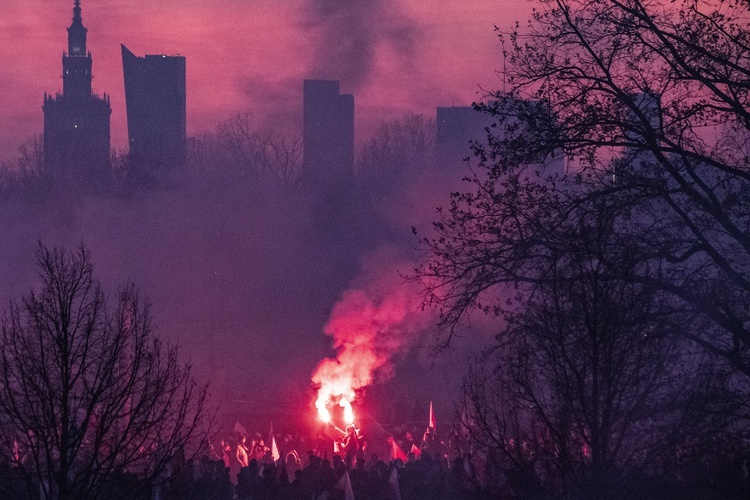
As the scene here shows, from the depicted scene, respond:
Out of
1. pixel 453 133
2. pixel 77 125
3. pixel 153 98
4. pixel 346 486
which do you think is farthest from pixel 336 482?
pixel 77 125

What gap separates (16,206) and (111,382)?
131ft

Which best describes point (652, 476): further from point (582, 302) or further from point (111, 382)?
point (111, 382)

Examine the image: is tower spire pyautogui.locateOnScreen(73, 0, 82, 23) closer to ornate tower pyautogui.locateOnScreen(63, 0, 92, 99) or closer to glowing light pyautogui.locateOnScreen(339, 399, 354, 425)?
ornate tower pyautogui.locateOnScreen(63, 0, 92, 99)

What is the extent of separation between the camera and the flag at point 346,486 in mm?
14398

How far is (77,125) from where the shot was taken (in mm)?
113250

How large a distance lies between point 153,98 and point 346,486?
250 feet

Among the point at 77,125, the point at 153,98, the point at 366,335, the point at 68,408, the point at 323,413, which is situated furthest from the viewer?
the point at 77,125

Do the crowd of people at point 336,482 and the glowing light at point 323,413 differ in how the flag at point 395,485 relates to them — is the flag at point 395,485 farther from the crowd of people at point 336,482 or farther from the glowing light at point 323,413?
the glowing light at point 323,413

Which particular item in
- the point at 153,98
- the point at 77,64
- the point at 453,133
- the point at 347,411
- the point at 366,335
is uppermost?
the point at 77,64

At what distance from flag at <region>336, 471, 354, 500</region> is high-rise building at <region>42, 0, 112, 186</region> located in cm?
3748

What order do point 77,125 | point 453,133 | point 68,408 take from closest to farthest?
point 68,408, point 453,133, point 77,125

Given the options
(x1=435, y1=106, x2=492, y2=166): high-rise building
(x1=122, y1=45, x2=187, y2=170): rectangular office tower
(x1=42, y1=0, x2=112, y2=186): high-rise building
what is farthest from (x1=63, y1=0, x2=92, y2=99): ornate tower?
(x1=435, y1=106, x2=492, y2=166): high-rise building

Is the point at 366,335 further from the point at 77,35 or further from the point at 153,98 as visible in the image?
the point at 77,35

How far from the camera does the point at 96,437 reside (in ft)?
26.7
